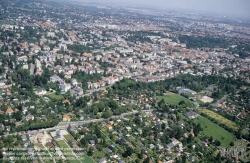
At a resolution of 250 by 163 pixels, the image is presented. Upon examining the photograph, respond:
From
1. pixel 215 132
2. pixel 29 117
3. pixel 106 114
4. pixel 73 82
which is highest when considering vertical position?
pixel 73 82

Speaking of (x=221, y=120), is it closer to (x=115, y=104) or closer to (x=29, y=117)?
(x=115, y=104)

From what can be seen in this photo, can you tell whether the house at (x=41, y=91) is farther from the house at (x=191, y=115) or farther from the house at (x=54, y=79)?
the house at (x=191, y=115)

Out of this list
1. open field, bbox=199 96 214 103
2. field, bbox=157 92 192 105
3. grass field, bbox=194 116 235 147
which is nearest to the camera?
grass field, bbox=194 116 235 147

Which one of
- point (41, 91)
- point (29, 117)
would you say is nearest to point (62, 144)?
point (29, 117)

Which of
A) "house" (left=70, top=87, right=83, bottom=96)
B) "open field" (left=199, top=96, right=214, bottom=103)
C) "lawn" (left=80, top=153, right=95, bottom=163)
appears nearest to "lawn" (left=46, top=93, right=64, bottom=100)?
"house" (left=70, top=87, right=83, bottom=96)

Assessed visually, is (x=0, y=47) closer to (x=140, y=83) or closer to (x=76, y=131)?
(x=140, y=83)

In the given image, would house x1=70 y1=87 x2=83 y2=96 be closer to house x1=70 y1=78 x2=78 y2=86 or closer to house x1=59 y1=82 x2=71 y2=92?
house x1=59 y1=82 x2=71 y2=92
